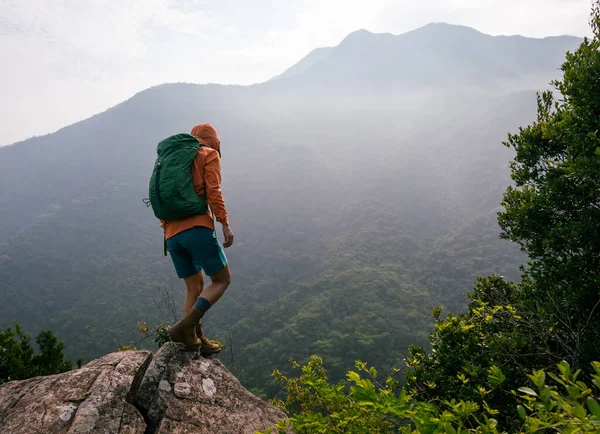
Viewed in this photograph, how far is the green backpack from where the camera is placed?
3389 millimetres

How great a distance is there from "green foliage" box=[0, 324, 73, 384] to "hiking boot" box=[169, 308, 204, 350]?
6318 mm

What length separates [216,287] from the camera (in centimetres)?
368

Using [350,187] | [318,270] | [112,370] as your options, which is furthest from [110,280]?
[112,370]

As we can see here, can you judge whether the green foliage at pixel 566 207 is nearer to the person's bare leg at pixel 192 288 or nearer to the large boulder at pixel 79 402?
the person's bare leg at pixel 192 288

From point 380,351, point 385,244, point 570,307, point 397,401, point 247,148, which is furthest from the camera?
point 247,148

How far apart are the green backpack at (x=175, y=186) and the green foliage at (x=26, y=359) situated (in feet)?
23.7

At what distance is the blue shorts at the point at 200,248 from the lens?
3477 millimetres

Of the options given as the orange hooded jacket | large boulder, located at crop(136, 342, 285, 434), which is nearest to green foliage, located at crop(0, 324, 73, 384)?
large boulder, located at crop(136, 342, 285, 434)

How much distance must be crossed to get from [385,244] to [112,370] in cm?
10890

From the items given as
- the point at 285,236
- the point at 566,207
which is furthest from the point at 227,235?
the point at 285,236

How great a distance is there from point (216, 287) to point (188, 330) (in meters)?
0.58

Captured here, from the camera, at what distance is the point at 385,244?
10825cm

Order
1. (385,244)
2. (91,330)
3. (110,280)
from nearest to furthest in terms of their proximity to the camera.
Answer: (91,330) → (110,280) → (385,244)

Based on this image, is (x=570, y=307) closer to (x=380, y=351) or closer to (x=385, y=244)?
(x=380, y=351)
